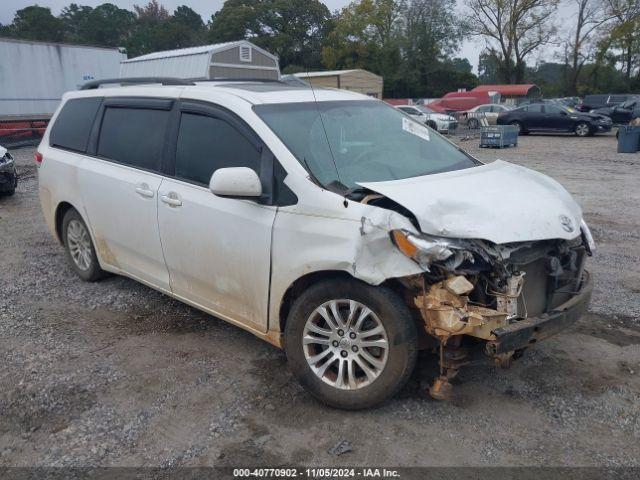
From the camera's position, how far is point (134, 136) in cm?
463

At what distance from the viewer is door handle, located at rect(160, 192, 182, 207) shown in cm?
402

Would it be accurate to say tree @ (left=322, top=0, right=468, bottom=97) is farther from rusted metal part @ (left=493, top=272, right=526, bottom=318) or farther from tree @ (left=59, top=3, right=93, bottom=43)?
rusted metal part @ (left=493, top=272, right=526, bottom=318)

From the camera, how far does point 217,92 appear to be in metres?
4.05

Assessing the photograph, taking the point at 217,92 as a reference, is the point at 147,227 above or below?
below

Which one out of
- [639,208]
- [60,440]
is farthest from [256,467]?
[639,208]

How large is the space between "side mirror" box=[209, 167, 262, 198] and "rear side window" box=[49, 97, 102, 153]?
2.34 metres

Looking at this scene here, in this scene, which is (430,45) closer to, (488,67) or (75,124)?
(488,67)

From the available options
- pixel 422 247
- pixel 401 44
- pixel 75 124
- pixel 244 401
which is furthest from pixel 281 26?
pixel 422 247

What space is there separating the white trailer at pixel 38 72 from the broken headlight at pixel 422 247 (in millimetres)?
21884

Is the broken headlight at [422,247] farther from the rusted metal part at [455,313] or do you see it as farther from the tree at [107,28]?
the tree at [107,28]

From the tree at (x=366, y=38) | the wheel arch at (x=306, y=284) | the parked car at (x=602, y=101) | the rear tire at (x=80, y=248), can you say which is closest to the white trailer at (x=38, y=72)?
the rear tire at (x=80, y=248)

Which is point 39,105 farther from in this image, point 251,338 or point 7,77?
point 251,338

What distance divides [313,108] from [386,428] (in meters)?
2.25

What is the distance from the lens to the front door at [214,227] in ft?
11.8
